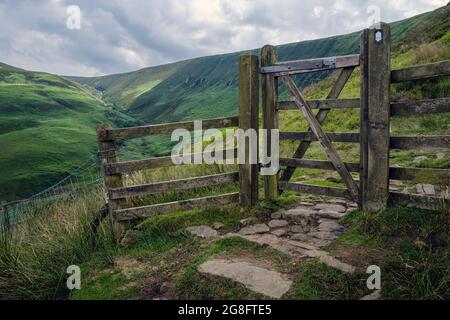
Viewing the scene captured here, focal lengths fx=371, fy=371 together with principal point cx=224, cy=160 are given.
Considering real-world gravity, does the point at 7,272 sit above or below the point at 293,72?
below

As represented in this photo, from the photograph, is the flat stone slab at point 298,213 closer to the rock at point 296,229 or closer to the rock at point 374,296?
the rock at point 296,229

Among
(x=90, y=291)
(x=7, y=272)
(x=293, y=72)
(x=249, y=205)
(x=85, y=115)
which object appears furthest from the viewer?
(x=85, y=115)

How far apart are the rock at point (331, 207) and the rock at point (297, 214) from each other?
0.28m

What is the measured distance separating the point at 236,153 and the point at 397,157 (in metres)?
4.10

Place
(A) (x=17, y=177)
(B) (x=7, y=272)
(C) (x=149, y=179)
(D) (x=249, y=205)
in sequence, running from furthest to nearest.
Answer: (A) (x=17, y=177) → (C) (x=149, y=179) → (D) (x=249, y=205) → (B) (x=7, y=272)

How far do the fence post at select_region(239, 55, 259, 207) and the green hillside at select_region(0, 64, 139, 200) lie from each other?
61.3 m

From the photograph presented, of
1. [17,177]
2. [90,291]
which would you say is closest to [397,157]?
[90,291]

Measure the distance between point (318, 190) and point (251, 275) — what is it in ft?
7.78

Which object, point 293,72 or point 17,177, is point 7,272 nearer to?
point 293,72

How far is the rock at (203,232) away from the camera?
5.38 metres

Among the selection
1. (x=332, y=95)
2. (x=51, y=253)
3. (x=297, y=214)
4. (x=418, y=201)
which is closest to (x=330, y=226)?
(x=297, y=214)

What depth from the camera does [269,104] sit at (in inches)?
246

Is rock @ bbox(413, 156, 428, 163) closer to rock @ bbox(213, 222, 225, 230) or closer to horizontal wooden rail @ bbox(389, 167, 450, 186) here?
horizontal wooden rail @ bbox(389, 167, 450, 186)
